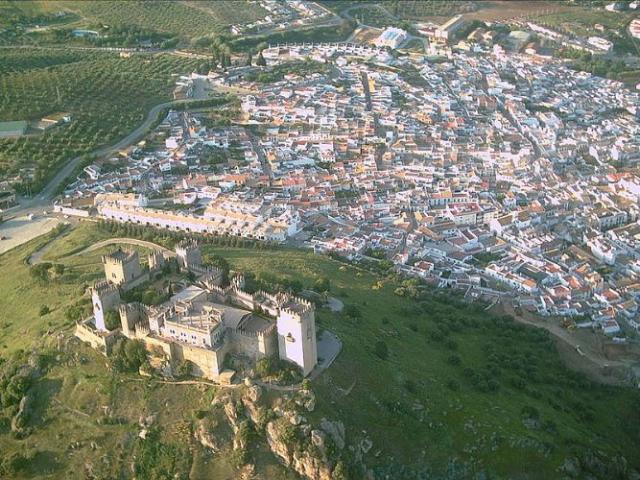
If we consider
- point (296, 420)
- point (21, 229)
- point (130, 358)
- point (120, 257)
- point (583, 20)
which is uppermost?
point (120, 257)

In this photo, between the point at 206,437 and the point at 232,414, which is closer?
the point at 206,437

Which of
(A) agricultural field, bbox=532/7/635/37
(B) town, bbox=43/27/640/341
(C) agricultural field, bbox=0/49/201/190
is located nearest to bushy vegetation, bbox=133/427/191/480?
(B) town, bbox=43/27/640/341

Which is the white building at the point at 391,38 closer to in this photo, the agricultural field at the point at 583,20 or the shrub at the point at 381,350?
the agricultural field at the point at 583,20

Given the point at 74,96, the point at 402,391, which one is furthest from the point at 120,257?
the point at 74,96

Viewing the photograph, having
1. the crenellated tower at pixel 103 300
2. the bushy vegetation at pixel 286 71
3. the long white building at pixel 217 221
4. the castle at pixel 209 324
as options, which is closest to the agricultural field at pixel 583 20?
the bushy vegetation at pixel 286 71

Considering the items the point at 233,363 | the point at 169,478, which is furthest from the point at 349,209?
the point at 169,478

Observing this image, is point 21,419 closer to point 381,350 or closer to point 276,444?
point 276,444

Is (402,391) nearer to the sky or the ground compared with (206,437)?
nearer to the ground

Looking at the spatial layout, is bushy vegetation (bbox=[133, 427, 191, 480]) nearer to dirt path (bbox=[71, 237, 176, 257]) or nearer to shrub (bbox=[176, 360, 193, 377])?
shrub (bbox=[176, 360, 193, 377])
